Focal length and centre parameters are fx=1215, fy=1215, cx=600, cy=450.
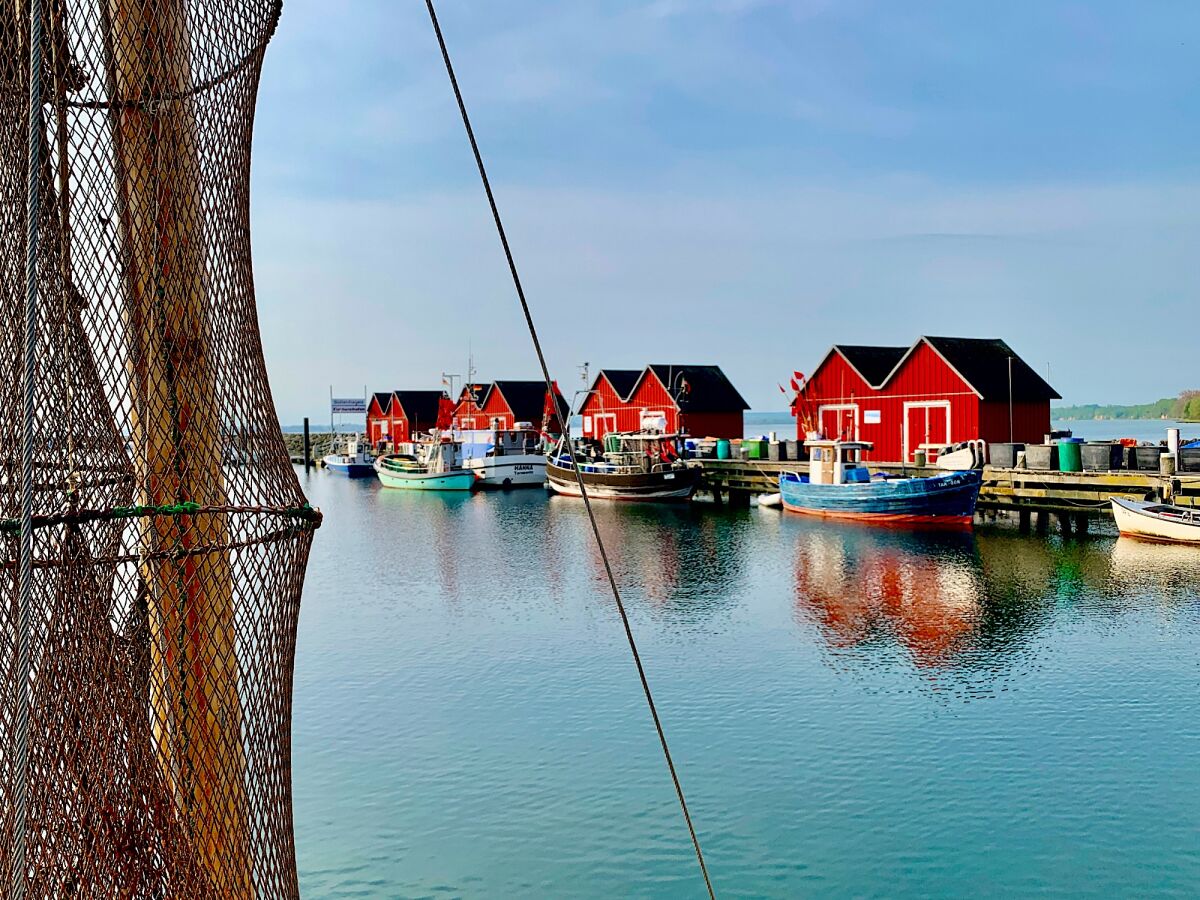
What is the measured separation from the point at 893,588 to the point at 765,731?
387 inches

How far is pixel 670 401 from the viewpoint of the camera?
47.5 meters

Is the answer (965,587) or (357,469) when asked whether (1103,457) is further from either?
(357,469)

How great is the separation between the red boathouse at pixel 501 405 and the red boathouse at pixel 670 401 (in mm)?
4633

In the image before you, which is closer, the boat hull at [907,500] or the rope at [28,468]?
the rope at [28,468]

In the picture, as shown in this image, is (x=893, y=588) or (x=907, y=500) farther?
(x=907, y=500)

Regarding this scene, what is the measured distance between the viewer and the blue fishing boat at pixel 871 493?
1198 inches

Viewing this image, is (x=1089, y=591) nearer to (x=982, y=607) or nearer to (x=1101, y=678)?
(x=982, y=607)

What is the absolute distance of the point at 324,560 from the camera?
1126 inches

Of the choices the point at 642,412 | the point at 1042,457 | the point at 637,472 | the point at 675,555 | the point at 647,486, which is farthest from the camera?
the point at 642,412

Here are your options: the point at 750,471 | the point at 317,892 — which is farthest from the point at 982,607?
the point at 750,471

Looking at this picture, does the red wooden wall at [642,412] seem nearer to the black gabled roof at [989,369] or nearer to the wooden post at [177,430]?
the black gabled roof at [989,369]

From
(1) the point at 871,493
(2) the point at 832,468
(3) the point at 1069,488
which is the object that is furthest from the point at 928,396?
(3) the point at 1069,488

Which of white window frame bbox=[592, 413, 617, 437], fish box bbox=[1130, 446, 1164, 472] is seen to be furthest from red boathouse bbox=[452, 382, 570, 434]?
fish box bbox=[1130, 446, 1164, 472]

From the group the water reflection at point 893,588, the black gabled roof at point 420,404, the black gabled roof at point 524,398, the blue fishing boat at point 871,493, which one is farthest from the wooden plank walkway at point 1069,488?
the black gabled roof at point 420,404
